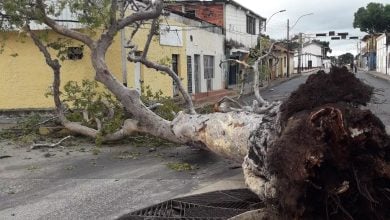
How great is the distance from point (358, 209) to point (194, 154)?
5.92 m

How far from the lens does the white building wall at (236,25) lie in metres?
32.2

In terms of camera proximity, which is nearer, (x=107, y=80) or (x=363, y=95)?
(x=363, y=95)

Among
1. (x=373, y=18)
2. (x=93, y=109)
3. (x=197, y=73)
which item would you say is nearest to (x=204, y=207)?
(x=93, y=109)

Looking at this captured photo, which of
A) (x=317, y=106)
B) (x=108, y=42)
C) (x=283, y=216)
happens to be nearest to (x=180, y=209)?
(x=283, y=216)

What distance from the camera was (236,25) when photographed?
34438 mm

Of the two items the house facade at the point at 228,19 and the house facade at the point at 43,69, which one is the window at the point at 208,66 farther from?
the house facade at the point at 43,69

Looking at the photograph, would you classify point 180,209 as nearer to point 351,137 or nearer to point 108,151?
point 351,137

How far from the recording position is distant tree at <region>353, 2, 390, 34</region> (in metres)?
65.1

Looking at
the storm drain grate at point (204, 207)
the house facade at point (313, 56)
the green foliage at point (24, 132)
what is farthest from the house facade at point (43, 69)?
the house facade at point (313, 56)

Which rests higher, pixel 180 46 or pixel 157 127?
pixel 180 46

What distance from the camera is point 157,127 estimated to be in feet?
30.7

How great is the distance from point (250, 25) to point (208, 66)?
1336 cm

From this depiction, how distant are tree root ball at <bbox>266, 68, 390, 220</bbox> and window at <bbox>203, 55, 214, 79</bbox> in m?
22.7

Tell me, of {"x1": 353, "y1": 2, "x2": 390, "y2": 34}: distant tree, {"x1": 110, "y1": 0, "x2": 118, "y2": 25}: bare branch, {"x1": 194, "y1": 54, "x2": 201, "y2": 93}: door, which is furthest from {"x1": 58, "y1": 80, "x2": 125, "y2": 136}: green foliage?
{"x1": 353, "y1": 2, "x2": 390, "y2": 34}: distant tree
